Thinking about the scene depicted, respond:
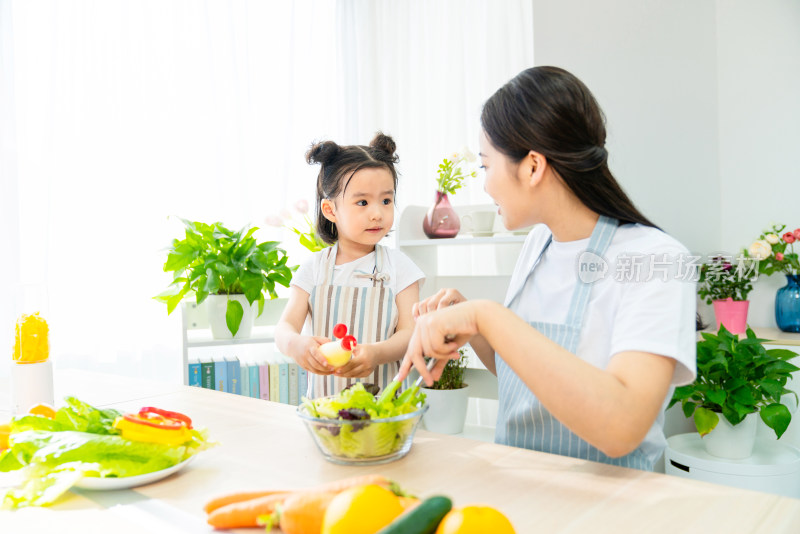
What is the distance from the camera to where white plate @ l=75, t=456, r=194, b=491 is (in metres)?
0.85

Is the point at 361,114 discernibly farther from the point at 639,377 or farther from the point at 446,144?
the point at 639,377

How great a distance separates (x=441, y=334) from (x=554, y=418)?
0.32 metres

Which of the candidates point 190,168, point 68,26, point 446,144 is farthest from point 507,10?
point 68,26

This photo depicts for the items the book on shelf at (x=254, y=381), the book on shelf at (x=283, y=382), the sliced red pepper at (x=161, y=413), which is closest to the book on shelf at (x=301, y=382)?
the book on shelf at (x=283, y=382)

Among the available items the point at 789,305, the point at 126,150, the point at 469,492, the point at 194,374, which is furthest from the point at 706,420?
the point at 126,150

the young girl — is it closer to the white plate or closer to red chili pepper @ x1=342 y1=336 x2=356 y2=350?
red chili pepper @ x1=342 y1=336 x2=356 y2=350

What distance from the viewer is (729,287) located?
255 cm

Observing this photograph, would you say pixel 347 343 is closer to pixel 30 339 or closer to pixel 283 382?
pixel 30 339

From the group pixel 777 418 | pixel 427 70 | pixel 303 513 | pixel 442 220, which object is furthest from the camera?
pixel 427 70

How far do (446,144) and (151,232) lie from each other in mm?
1664

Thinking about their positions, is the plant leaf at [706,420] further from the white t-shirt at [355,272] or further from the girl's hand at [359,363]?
the girl's hand at [359,363]

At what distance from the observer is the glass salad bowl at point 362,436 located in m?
0.92

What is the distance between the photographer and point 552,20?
2416 mm

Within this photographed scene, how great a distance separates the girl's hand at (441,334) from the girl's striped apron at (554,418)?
0.23 m
